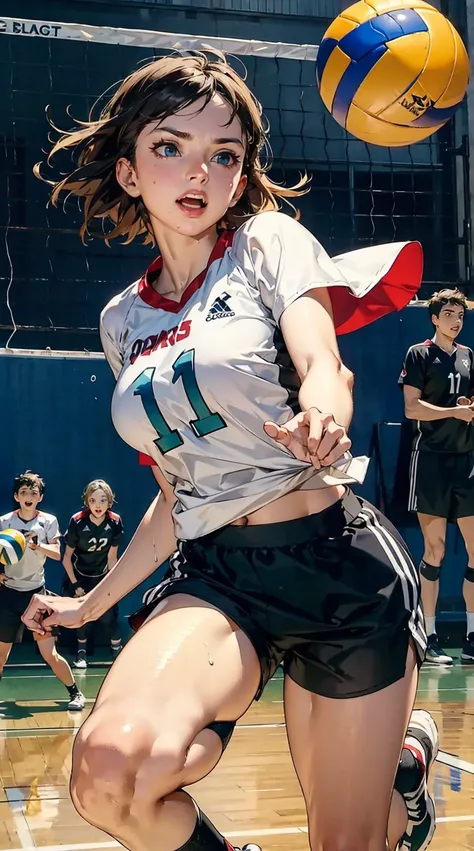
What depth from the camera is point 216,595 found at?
222 cm

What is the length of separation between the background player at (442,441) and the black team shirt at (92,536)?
7.31 ft

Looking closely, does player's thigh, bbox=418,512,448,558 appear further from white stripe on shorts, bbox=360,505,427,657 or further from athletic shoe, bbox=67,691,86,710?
white stripe on shorts, bbox=360,505,427,657

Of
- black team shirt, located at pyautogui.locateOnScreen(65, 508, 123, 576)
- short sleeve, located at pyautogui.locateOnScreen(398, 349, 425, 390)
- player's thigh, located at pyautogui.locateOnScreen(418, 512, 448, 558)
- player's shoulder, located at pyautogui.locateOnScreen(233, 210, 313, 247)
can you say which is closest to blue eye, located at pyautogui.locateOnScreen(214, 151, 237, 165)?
player's shoulder, located at pyautogui.locateOnScreen(233, 210, 313, 247)

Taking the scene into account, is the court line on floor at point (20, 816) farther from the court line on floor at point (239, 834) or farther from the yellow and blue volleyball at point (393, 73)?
the yellow and blue volleyball at point (393, 73)

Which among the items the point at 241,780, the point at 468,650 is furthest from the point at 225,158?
the point at 468,650

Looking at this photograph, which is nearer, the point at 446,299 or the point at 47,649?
the point at 47,649

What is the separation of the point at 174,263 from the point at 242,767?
2.89 metres

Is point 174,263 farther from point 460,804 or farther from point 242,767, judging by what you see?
point 242,767

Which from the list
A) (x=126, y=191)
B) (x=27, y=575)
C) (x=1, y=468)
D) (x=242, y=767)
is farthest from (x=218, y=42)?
(x=126, y=191)

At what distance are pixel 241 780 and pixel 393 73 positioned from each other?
315 cm

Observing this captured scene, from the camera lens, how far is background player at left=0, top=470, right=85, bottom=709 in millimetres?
6715

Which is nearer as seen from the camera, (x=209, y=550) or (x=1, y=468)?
(x=209, y=550)

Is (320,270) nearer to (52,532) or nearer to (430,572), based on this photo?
(430,572)

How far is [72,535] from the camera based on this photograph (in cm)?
828
